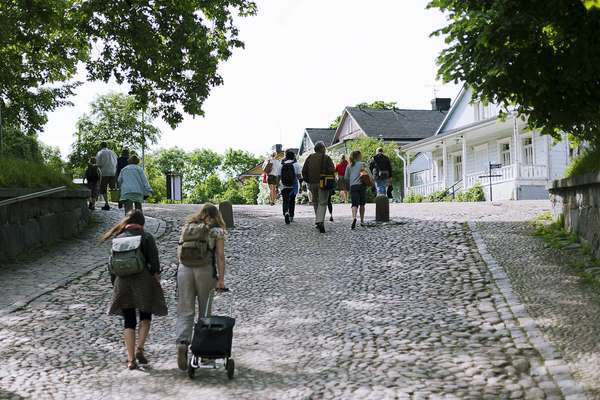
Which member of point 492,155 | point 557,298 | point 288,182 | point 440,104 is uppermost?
point 440,104

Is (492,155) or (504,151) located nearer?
(504,151)

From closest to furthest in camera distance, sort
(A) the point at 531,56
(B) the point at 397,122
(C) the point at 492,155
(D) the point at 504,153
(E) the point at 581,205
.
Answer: (A) the point at 531,56 → (E) the point at 581,205 → (D) the point at 504,153 → (C) the point at 492,155 → (B) the point at 397,122

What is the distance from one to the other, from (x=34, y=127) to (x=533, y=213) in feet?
66.1

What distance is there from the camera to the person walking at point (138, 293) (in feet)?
21.9

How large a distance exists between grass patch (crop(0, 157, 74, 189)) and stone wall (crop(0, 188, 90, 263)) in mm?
299

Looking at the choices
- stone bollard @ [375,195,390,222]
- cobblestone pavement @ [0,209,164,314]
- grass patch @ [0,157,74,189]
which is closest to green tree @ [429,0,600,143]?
stone bollard @ [375,195,390,222]

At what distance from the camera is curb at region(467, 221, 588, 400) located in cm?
533

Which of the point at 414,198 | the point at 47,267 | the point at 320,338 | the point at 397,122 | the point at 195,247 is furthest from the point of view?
the point at 397,122

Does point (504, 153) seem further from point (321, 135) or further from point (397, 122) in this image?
point (321, 135)

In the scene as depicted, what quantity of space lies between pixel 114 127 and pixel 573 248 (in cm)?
6472

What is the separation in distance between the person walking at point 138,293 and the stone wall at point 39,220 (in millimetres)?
6091

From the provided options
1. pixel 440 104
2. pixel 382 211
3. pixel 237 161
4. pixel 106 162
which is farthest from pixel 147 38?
pixel 237 161

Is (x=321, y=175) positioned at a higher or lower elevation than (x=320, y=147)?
lower

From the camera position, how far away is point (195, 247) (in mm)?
6559
